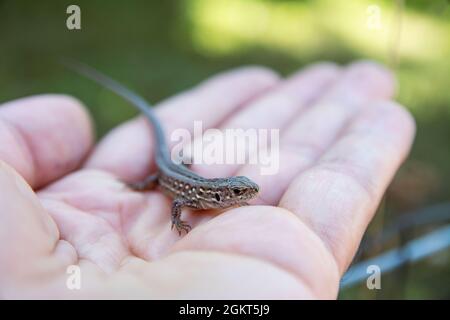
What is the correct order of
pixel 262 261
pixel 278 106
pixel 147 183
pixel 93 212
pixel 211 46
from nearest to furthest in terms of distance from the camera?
pixel 262 261 → pixel 93 212 → pixel 147 183 → pixel 278 106 → pixel 211 46

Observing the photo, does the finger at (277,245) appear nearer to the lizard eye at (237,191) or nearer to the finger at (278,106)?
the lizard eye at (237,191)

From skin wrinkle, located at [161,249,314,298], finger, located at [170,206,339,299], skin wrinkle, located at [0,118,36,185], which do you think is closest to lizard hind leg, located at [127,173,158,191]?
skin wrinkle, located at [0,118,36,185]

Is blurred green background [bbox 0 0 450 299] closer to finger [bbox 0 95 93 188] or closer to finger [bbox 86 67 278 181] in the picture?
finger [bbox 86 67 278 181]

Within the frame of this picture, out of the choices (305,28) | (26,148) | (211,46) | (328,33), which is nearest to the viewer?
→ (26,148)

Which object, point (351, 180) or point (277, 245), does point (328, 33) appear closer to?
point (351, 180)

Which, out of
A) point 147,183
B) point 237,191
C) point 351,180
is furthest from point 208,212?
point 351,180

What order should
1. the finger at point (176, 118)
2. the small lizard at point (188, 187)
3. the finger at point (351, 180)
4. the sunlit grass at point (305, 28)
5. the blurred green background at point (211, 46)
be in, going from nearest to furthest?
1. the finger at point (351, 180)
2. the small lizard at point (188, 187)
3. the finger at point (176, 118)
4. the blurred green background at point (211, 46)
5. the sunlit grass at point (305, 28)

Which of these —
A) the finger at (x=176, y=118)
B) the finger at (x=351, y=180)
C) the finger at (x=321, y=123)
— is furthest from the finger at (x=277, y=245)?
the finger at (x=176, y=118)
